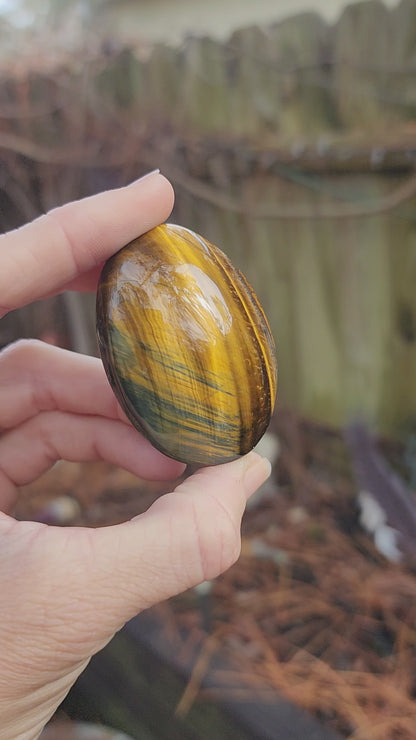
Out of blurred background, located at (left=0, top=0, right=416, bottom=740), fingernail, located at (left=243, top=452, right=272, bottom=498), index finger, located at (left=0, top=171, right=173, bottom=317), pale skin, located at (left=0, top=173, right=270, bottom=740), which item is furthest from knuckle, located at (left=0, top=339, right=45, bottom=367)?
blurred background, located at (left=0, top=0, right=416, bottom=740)

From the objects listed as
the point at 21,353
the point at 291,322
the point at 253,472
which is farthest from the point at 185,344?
the point at 291,322

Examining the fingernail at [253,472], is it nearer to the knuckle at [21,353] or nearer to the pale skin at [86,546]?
the pale skin at [86,546]

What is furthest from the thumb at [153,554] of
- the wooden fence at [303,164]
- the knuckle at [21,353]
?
the wooden fence at [303,164]

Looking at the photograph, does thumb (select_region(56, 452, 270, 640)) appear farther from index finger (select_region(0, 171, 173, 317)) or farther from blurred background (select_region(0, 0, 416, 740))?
blurred background (select_region(0, 0, 416, 740))

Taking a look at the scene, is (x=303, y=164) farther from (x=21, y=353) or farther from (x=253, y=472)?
(x=253, y=472)

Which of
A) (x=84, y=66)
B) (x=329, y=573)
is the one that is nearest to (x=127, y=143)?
(x=84, y=66)

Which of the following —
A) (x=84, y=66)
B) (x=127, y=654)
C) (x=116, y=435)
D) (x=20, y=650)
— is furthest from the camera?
(x=84, y=66)

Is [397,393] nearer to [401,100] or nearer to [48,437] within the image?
[401,100]
